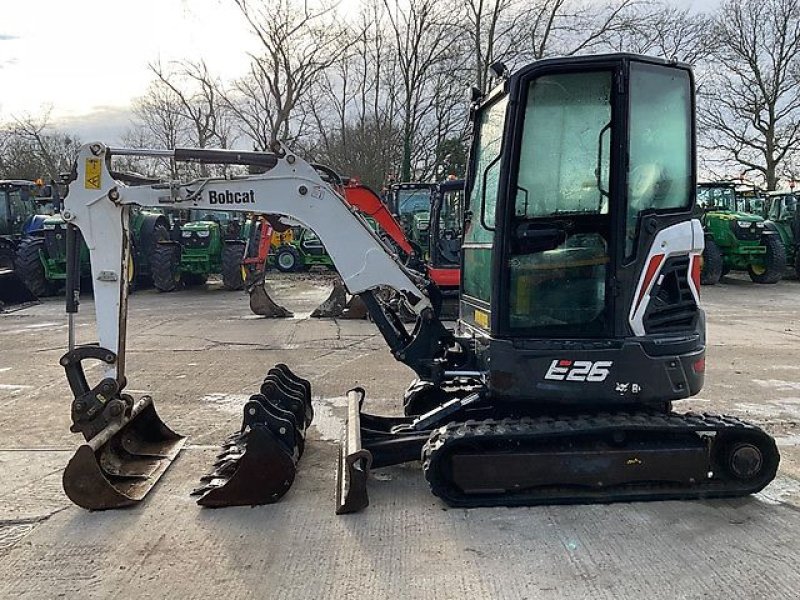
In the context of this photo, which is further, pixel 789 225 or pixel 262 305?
pixel 789 225

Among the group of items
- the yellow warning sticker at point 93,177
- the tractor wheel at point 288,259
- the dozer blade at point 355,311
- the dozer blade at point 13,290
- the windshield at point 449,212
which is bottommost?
the dozer blade at point 355,311

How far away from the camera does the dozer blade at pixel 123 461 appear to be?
4.21m

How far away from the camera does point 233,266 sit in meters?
17.0

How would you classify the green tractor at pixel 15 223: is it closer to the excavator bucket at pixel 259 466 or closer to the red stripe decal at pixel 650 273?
the excavator bucket at pixel 259 466

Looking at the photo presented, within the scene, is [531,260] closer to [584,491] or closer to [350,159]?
[584,491]

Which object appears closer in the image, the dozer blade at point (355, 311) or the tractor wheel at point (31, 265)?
the dozer blade at point (355, 311)

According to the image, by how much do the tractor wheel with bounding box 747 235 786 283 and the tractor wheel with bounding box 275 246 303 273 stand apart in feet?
44.2

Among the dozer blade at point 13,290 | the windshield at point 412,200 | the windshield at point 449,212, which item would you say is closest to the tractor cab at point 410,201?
the windshield at point 412,200

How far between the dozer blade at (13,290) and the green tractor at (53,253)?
0.29 metres

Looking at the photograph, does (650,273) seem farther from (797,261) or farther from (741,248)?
(797,261)

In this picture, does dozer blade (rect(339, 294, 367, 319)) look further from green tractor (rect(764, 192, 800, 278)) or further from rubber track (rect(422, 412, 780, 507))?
green tractor (rect(764, 192, 800, 278))

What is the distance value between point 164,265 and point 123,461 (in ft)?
40.8

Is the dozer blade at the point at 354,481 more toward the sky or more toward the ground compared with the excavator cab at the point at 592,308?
more toward the ground

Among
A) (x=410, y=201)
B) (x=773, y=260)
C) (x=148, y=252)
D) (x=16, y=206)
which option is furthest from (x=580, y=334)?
(x=16, y=206)
